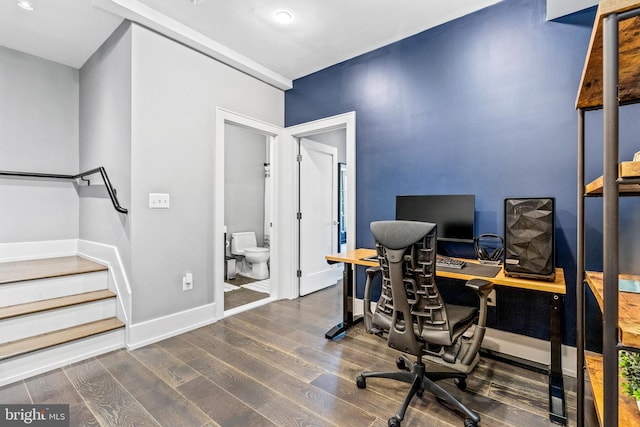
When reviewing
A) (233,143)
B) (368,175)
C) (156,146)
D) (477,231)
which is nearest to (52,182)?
(156,146)

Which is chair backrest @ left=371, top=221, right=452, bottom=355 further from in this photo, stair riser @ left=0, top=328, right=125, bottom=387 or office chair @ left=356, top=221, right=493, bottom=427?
stair riser @ left=0, top=328, right=125, bottom=387

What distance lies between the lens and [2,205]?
120 inches

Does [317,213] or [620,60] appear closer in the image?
[620,60]

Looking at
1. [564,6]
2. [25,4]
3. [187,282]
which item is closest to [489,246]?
[564,6]

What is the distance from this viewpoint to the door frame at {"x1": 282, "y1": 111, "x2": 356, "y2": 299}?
3.21 meters

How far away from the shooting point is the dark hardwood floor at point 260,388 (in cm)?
165

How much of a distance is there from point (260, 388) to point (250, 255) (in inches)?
112

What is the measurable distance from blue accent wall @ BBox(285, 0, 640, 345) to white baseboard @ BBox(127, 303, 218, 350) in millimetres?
1619

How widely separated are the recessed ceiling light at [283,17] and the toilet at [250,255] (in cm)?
311

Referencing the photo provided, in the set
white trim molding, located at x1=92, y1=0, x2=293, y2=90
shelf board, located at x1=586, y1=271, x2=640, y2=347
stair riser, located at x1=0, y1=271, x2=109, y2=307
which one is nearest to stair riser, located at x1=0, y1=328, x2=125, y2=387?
stair riser, located at x1=0, y1=271, x2=109, y2=307

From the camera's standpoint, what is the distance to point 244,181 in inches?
207

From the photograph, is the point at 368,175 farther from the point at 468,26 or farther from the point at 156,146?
the point at 156,146

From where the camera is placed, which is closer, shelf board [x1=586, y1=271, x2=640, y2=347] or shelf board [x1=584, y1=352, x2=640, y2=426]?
shelf board [x1=586, y1=271, x2=640, y2=347]

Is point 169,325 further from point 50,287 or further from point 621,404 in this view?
point 621,404
